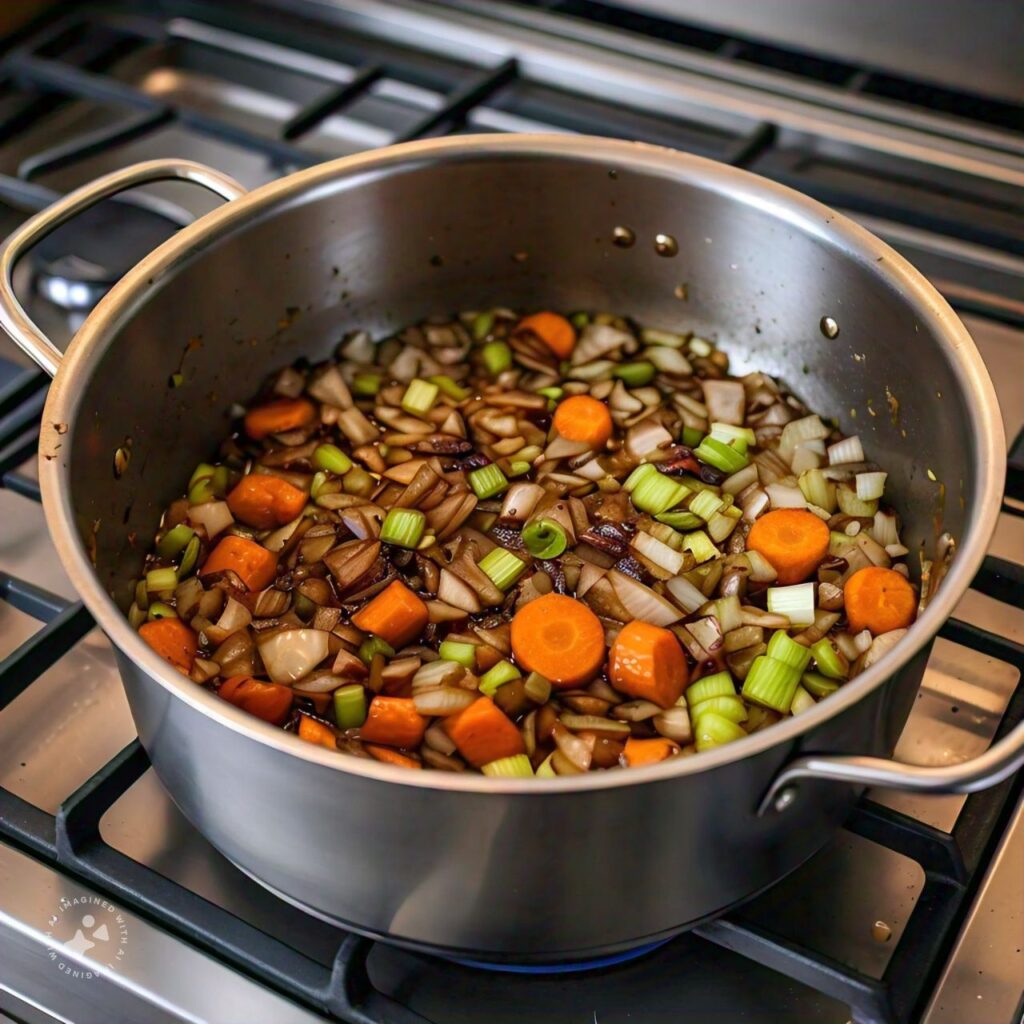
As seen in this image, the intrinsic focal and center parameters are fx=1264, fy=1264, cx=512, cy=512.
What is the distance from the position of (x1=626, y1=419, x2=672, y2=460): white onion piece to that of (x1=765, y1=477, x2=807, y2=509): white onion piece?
0.40 ft

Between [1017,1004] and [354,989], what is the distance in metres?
0.44

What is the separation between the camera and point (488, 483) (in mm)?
1216

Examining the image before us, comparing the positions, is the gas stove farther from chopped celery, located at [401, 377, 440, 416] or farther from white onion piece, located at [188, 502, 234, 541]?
chopped celery, located at [401, 377, 440, 416]

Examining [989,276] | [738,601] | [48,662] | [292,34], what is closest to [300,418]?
[48,662]

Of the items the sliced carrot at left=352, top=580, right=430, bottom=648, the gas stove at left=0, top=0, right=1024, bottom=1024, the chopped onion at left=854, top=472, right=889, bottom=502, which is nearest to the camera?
the gas stove at left=0, top=0, right=1024, bottom=1024

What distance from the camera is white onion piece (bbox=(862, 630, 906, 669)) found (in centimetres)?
103

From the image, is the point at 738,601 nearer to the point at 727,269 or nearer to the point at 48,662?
the point at 727,269

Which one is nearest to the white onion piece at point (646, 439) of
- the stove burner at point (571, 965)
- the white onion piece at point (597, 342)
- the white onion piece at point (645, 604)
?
the white onion piece at point (597, 342)

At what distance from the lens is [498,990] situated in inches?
34.2

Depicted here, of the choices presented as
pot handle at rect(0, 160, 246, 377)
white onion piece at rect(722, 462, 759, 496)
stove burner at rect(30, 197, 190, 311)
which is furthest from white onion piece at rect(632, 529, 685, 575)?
stove burner at rect(30, 197, 190, 311)

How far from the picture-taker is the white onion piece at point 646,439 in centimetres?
126

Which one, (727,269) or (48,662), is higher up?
(727,269)

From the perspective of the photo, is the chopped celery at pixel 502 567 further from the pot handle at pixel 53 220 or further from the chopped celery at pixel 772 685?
the pot handle at pixel 53 220

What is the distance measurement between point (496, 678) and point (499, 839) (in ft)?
0.95
